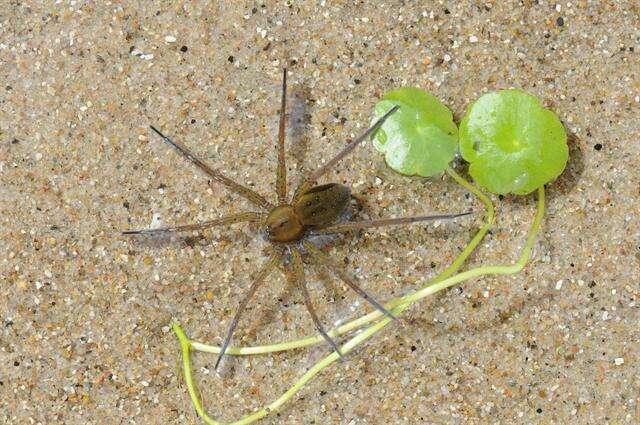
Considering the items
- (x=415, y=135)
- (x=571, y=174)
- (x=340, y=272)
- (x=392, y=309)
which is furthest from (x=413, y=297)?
(x=571, y=174)

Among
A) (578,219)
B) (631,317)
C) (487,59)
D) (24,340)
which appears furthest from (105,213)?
(631,317)

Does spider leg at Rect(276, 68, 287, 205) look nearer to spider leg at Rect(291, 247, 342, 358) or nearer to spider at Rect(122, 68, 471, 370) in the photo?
spider at Rect(122, 68, 471, 370)

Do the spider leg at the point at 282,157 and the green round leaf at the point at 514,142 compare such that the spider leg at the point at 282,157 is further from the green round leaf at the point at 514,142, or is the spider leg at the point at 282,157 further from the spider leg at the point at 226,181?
the green round leaf at the point at 514,142

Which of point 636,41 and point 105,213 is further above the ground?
point 105,213

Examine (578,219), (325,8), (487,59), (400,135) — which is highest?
(325,8)

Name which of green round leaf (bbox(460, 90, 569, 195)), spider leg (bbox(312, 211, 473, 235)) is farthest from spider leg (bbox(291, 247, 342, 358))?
green round leaf (bbox(460, 90, 569, 195))

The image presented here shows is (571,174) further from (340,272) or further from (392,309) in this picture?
(340,272)

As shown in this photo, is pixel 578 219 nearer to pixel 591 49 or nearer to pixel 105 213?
pixel 591 49
